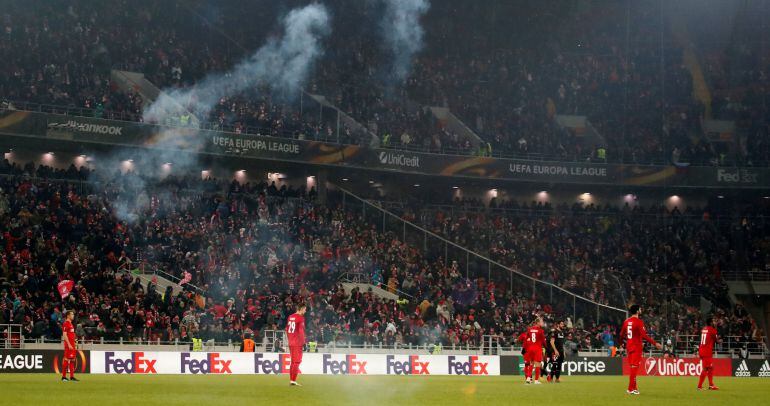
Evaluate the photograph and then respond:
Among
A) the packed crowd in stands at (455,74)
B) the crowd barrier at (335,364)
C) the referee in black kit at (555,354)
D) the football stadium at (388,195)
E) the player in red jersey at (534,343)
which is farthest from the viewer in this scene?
the packed crowd in stands at (455,74)

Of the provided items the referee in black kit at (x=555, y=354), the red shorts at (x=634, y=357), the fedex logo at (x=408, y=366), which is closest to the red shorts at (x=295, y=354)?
the red shorts at (x=634, y=357)

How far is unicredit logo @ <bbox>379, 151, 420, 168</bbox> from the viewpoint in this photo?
58.2 metres

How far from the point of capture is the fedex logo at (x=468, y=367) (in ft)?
139

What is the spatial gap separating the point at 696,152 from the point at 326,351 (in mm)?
31618

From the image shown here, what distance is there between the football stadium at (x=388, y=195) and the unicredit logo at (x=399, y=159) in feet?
0.36

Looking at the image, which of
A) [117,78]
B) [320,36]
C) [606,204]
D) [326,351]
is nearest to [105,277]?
[326,351]

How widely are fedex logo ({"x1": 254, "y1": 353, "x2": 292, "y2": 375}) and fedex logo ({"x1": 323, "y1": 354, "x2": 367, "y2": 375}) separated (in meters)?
1.46

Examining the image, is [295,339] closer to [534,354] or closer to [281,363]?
[534,354]

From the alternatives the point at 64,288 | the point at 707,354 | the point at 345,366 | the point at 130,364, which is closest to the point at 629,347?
the point at 707,354

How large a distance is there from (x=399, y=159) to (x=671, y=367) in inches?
774

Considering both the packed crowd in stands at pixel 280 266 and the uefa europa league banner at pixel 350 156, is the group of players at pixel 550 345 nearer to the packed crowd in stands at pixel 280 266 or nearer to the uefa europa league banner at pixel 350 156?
the packed crowd in stands at pixel 280 266

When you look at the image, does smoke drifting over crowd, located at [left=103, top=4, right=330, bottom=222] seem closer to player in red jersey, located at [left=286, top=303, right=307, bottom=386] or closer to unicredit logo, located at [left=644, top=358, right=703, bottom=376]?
player in red jersey, located at [left=286, top=303, right=307, bottom=386]

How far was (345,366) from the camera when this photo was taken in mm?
40125

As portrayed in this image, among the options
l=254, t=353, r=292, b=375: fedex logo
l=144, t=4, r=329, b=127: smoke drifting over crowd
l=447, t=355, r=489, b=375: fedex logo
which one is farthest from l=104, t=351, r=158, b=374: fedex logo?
l=144, t=4, r=329, b=127: smoke drifting over crowd
